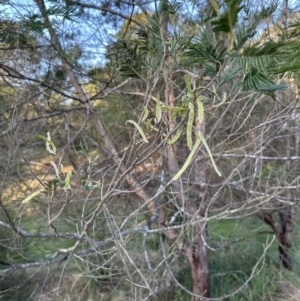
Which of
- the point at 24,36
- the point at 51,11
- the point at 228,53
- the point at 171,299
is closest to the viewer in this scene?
the point at 228,53

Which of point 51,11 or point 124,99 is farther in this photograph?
point 124,99

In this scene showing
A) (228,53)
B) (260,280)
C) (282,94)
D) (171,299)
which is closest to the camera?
(228,53)

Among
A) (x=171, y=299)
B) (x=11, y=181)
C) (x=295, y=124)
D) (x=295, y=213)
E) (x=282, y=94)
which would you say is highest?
(x=282, y=94)

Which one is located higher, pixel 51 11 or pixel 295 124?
pixel 51 11

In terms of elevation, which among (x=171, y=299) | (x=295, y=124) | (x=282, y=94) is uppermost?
(x=282, y=94)

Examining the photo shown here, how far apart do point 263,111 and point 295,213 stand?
108 centimetres

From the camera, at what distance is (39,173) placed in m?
3.94

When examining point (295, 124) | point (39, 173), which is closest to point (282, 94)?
point (295, 124)

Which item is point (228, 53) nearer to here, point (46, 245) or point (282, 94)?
point (282, 94)

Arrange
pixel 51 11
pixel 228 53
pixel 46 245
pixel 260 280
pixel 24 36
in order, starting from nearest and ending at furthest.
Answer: pixel 228 53 < pixel 51 11 < pixel 24 36 < pixel 260 280 < pixel 46 245

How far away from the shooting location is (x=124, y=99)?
387cm

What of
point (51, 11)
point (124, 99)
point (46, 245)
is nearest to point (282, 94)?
point (124, 99)

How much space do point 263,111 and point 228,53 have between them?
10.0 ft

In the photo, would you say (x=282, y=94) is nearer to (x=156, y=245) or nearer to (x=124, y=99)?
(x=124, y=99)
